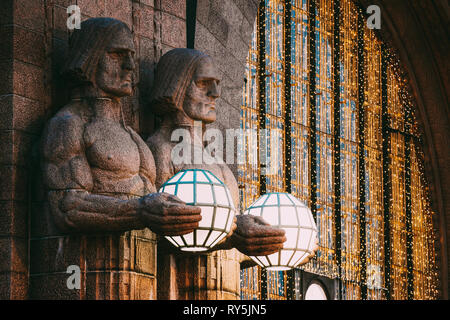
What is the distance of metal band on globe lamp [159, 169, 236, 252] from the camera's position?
289 inches

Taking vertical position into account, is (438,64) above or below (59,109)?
above

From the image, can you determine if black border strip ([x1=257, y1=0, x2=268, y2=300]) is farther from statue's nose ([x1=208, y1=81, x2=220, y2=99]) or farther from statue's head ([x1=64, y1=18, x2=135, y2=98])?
statue's head ([x1=64, y1=18, x2=135, y2=98])

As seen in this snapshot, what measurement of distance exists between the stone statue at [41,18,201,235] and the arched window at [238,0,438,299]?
7615 millimetres

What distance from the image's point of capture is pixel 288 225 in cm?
823

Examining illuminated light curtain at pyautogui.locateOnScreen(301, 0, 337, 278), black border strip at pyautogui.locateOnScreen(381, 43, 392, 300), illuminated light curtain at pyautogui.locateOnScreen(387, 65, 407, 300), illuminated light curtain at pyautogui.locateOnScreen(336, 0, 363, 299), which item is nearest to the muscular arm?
illuminated light curtain at pyautogui.locateOnScreen(301, 0, 337, 278)

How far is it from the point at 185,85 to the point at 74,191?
1.46m

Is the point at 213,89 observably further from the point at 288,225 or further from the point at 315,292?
the point at 315,292

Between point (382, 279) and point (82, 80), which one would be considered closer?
point (82, 80)

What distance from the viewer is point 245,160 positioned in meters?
15.7

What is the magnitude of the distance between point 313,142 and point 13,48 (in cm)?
1011

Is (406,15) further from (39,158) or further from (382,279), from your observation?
(39,158)

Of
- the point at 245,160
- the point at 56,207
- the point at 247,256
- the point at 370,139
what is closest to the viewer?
the point at 56,207

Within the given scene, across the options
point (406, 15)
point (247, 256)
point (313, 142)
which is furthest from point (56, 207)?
point (406, 15)

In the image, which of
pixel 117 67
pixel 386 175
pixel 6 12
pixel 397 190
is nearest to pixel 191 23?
pixel 117 67
